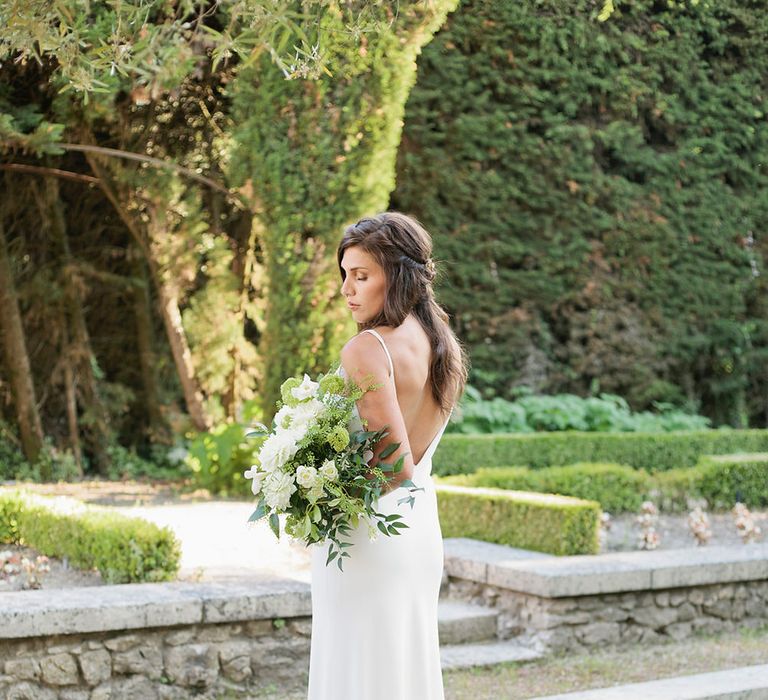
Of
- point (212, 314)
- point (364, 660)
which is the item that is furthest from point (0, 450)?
point (364, 660)

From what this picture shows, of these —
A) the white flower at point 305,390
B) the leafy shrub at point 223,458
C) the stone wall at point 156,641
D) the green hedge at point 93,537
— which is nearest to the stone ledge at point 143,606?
the stone wall at point 156,641

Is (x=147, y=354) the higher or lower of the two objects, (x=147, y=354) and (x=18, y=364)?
the higher

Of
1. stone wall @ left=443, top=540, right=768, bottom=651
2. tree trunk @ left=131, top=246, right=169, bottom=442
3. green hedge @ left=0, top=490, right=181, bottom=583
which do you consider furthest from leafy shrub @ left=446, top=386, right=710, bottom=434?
green hedge @ left=0, top=490, right=181, bottom=583

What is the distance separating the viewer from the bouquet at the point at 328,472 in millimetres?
2871

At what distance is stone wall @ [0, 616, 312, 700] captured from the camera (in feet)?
15.3

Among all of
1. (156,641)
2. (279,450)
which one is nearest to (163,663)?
(156,641)

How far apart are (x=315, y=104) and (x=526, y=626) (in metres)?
5.55

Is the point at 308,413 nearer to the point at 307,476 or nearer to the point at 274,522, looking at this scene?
the point at 307,476

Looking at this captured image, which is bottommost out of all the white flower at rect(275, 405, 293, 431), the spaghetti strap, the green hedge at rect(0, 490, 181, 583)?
the green hedge at rect(0, 490, 181, 583)

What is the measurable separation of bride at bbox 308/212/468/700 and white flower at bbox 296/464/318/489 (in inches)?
6.8

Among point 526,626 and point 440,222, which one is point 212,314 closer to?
point 440,222

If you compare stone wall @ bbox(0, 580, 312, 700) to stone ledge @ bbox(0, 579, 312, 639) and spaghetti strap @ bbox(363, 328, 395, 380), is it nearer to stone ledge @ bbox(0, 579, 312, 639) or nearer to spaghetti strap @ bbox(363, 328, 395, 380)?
stone ledge @ bbox(0, 579, 312, 639)

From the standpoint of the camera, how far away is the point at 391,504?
2.96 metres

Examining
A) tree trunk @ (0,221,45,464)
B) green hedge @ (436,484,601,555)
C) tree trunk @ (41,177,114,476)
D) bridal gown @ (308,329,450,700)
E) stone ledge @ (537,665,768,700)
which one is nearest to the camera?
bridal gown @ (308,329,450,700)
